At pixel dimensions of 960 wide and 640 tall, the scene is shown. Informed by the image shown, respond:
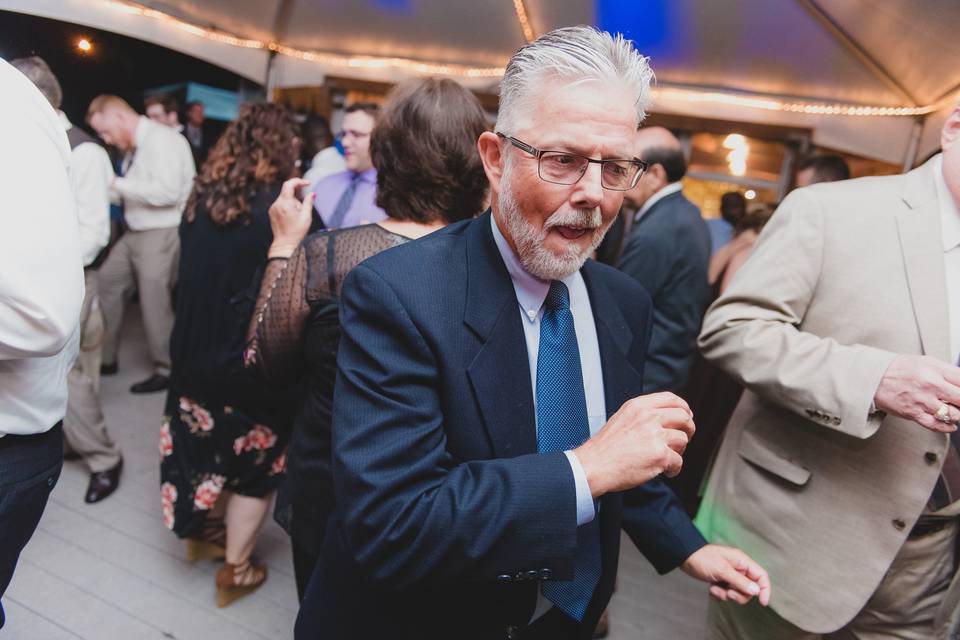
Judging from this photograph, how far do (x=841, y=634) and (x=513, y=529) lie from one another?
1282 mm

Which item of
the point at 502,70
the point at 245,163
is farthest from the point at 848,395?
the point at 502,70

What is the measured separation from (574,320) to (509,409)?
0.27m

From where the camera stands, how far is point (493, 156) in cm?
106

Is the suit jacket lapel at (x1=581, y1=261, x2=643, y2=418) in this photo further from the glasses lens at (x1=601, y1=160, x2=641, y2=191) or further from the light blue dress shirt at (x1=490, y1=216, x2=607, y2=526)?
the glasses lens at (x1=601, y1=160, x2=641, y2=191)

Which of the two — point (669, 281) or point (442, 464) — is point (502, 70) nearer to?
point (669, 281)

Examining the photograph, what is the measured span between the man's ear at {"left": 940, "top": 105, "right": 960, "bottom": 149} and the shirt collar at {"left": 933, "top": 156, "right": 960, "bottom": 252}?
0.04 m

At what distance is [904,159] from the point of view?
480 centimetres

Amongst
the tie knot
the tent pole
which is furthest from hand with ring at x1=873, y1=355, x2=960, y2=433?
the tent pole

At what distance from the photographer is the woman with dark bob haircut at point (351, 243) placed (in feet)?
4.77

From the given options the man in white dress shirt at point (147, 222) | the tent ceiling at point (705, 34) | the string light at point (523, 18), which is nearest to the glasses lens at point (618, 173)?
the man in white dress shirt at point (147, 222)

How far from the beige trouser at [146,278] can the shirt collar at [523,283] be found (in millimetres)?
3210

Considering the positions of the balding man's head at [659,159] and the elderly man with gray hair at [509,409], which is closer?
the elderly man with gray hair at [509,409]

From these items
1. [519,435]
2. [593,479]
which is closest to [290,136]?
[519,435]

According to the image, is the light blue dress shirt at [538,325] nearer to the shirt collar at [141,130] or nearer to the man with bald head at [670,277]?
the man with bald head at [670,277]
